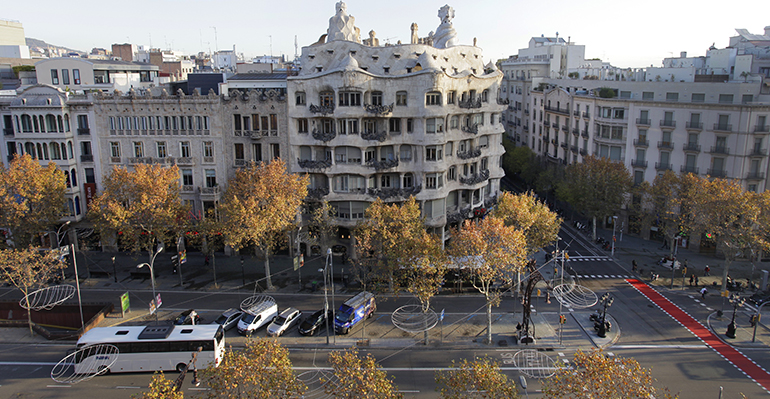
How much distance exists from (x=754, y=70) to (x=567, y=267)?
4938 cm

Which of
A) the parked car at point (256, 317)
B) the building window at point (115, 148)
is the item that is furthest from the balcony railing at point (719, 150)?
the building window at point (115, 148)

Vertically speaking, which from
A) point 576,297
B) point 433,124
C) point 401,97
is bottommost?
point 576,297

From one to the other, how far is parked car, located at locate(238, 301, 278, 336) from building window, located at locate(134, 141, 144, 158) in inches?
1301

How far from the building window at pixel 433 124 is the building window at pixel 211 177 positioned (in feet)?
98.4

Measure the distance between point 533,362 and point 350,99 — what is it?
124ft

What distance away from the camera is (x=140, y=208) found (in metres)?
57.0

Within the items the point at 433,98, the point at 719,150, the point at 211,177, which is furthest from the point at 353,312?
the point at 719,150

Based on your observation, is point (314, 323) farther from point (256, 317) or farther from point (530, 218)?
point (530, 218)

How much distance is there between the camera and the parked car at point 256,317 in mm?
48781

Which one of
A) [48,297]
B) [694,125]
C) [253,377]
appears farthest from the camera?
[694,125]

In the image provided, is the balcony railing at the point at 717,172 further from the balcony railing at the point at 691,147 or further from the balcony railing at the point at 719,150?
the balcony railing at the point at 691,147

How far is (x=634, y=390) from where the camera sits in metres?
25.2

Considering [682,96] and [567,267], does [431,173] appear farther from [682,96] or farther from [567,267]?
[682,96]

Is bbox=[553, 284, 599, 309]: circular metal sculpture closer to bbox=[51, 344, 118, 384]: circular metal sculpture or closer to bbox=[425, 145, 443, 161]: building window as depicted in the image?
bbox=[425, 145, 443, 161]: building window
